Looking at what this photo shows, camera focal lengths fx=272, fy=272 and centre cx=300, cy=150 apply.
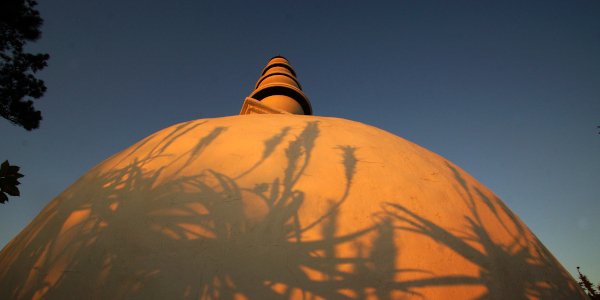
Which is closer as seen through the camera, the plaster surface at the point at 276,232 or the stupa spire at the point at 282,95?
the plaster surface at the point at 276,232

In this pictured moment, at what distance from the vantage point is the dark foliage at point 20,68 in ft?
18.9

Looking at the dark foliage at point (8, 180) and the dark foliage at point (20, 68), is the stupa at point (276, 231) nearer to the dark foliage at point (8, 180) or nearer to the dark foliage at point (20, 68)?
the dark foliage at point (8, 180)

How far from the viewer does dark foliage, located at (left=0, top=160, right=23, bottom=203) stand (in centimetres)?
244

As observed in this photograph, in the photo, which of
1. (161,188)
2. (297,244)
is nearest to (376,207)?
(297,244)

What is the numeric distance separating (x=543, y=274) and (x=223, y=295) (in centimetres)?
302

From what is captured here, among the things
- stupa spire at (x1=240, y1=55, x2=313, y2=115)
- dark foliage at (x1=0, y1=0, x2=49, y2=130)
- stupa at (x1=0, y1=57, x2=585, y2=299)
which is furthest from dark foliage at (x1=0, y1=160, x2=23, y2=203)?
stupa spire at (x1=240, y1=55, x2=313, y2=115)

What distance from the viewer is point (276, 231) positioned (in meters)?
2.29

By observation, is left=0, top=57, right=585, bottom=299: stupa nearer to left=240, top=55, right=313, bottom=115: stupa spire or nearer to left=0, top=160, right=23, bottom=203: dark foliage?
left=0, top=160, right=23, bottom=203: dark foliage

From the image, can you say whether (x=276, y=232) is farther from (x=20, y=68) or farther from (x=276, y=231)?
(x=20, y=68)

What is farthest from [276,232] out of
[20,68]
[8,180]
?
[20,68]

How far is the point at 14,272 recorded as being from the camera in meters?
2.49

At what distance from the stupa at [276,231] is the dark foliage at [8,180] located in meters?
0.47

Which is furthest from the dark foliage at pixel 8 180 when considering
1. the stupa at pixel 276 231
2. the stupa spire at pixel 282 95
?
the stupa spire at pixel 282 95

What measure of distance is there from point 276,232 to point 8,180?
247 cm
